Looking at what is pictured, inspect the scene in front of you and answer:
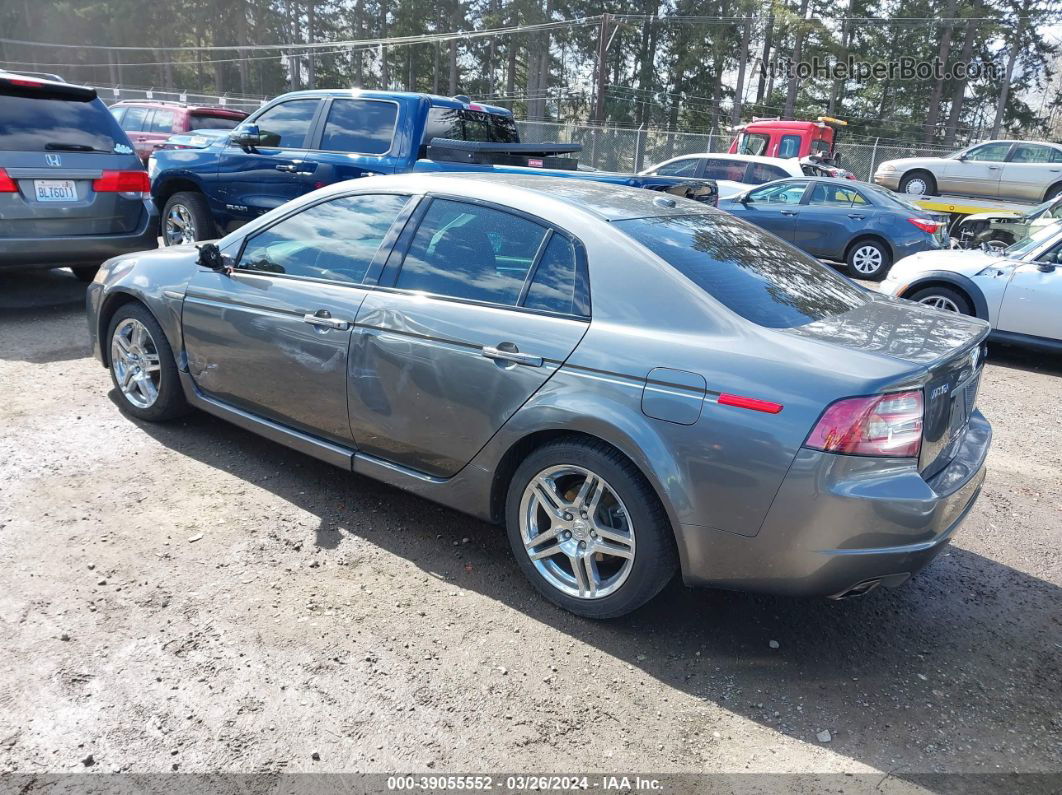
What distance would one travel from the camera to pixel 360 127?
7.84 m

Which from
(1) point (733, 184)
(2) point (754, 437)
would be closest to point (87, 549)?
(2) point (754, 437)

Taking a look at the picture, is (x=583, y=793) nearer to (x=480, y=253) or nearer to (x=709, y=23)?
(x=480, y=253)

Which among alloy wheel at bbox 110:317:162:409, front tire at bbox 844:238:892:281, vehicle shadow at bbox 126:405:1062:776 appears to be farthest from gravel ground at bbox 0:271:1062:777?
front tire at bbox 844:238:892:281

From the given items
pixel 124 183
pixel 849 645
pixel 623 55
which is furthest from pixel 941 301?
pixel 623 55

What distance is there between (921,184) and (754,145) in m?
4.33

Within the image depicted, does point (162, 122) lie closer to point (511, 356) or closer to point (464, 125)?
point (464, 125)

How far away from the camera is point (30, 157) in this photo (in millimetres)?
6332

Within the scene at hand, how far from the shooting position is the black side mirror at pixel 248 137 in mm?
8078

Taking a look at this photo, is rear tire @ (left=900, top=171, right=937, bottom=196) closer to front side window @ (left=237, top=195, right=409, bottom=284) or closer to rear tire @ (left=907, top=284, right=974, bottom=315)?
rear tire @ (left=907, top=284, right=974, bottom=315)

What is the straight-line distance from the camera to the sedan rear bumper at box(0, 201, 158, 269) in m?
6.31

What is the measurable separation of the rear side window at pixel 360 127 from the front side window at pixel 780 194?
7069 millimetres

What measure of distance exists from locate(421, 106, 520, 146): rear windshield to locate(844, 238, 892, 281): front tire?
6.29 m

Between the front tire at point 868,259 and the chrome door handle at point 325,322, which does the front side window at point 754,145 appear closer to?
the front tire at point 868,259

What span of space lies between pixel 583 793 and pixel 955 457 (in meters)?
1.87
